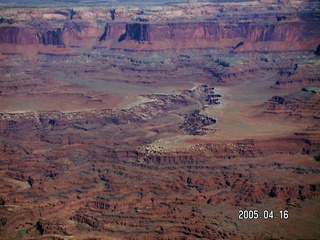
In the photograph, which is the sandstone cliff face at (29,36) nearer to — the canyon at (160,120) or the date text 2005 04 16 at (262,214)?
the canyon at (160,120)

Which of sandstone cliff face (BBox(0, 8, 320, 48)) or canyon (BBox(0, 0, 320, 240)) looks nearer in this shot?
canyon (BBox(0, 0, 320, 240))

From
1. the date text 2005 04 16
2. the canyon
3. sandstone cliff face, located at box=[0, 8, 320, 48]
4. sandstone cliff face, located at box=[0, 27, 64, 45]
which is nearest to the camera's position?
the date text 2005 04 16

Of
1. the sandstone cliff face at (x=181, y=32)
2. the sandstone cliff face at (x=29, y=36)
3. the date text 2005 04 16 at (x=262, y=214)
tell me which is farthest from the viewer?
the sandstone cliff face at (x=29, y=36)

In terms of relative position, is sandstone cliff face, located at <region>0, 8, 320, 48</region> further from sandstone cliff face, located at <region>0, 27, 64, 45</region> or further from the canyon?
the canyon

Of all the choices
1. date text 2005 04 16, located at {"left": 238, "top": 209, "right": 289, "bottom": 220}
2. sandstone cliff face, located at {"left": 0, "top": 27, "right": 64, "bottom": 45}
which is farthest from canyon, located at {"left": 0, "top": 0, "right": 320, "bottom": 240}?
date text 2005 04 16, located at {"left": 238, "top": 209, "right": 289, "bottom": 220}

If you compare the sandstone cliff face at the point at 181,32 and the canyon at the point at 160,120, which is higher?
the sandstone cliff face at the point at 181,32

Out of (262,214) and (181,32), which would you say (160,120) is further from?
(181,32)

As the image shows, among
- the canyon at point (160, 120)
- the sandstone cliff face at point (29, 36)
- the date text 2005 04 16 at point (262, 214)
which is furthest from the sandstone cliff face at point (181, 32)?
the date text 2005 04 16 at point (262, 214)

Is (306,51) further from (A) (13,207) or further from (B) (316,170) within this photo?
(A) (13,207)

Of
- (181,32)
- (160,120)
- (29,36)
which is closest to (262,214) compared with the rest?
(160,120)
